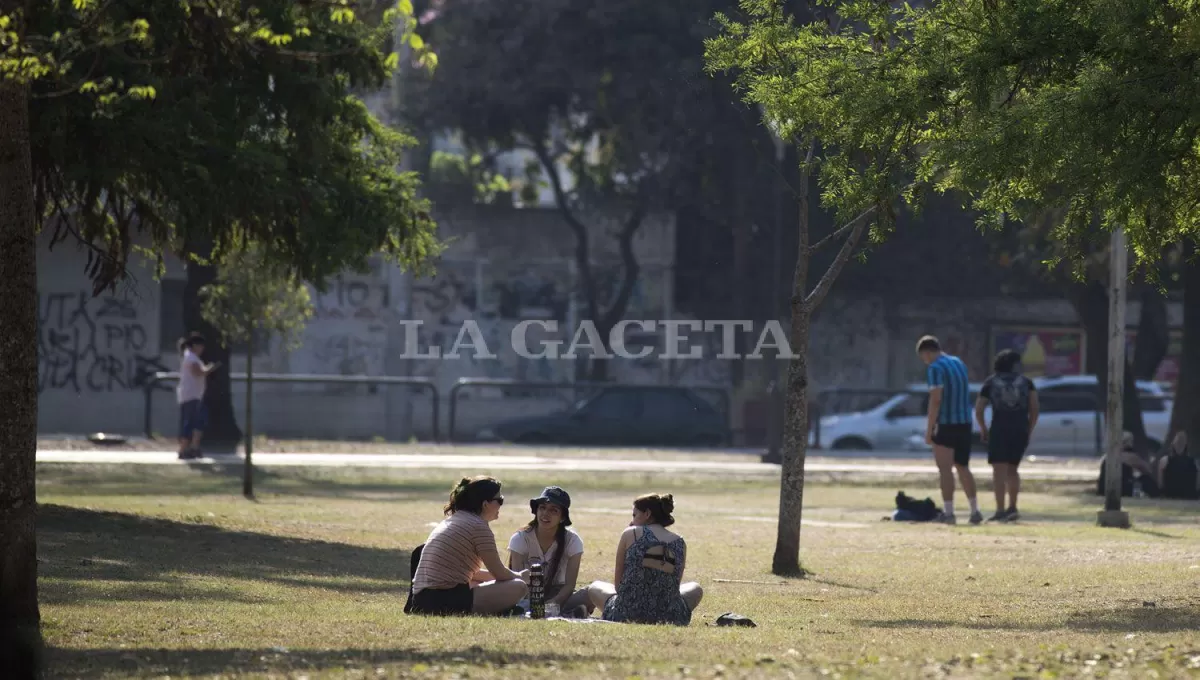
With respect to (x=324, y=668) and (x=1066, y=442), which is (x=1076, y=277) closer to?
(x=324, y=668)

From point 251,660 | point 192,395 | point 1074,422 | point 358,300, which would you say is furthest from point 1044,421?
point 251,660

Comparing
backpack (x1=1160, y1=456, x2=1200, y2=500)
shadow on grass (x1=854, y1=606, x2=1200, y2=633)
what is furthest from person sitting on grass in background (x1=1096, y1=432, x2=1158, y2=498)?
shadow on grass (x1=854, y1=606, x2=1200, y2=633)

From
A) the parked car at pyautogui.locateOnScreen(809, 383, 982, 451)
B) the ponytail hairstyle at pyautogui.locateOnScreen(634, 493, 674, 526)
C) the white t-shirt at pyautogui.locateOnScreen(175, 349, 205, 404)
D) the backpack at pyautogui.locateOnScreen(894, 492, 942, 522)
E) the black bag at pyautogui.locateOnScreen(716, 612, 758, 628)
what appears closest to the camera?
the black bag at pyautogui.locateOnScreen(716, 612, 758, 628)

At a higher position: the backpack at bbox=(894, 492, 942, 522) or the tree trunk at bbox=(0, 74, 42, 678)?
the tree trunk at bbox=(0, 74, 42, 678)

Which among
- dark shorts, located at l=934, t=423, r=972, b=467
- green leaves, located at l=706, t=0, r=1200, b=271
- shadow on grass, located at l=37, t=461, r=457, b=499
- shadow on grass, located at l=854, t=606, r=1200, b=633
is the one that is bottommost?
shadow on grass, located at l=37, t=461, r=457, b=499

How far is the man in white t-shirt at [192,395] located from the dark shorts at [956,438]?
1187 cm

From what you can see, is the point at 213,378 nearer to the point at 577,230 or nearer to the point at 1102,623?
the point at 577,230

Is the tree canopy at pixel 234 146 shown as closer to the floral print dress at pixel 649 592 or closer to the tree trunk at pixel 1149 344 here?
the floral print dress at pixel 649 592

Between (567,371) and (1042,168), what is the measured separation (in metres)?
35.3

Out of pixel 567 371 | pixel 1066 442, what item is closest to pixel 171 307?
pixel 567 371

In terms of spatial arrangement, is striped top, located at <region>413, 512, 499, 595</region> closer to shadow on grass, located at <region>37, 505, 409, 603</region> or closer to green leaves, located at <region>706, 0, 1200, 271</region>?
shadow on grass, located at <region>37, 505, 409, 603</region>

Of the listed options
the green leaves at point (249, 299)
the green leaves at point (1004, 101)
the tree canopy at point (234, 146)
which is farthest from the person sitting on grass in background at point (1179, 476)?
the green leaves at point (249, 299)

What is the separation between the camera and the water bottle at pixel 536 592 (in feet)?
32.8

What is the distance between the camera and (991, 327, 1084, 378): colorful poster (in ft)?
155
